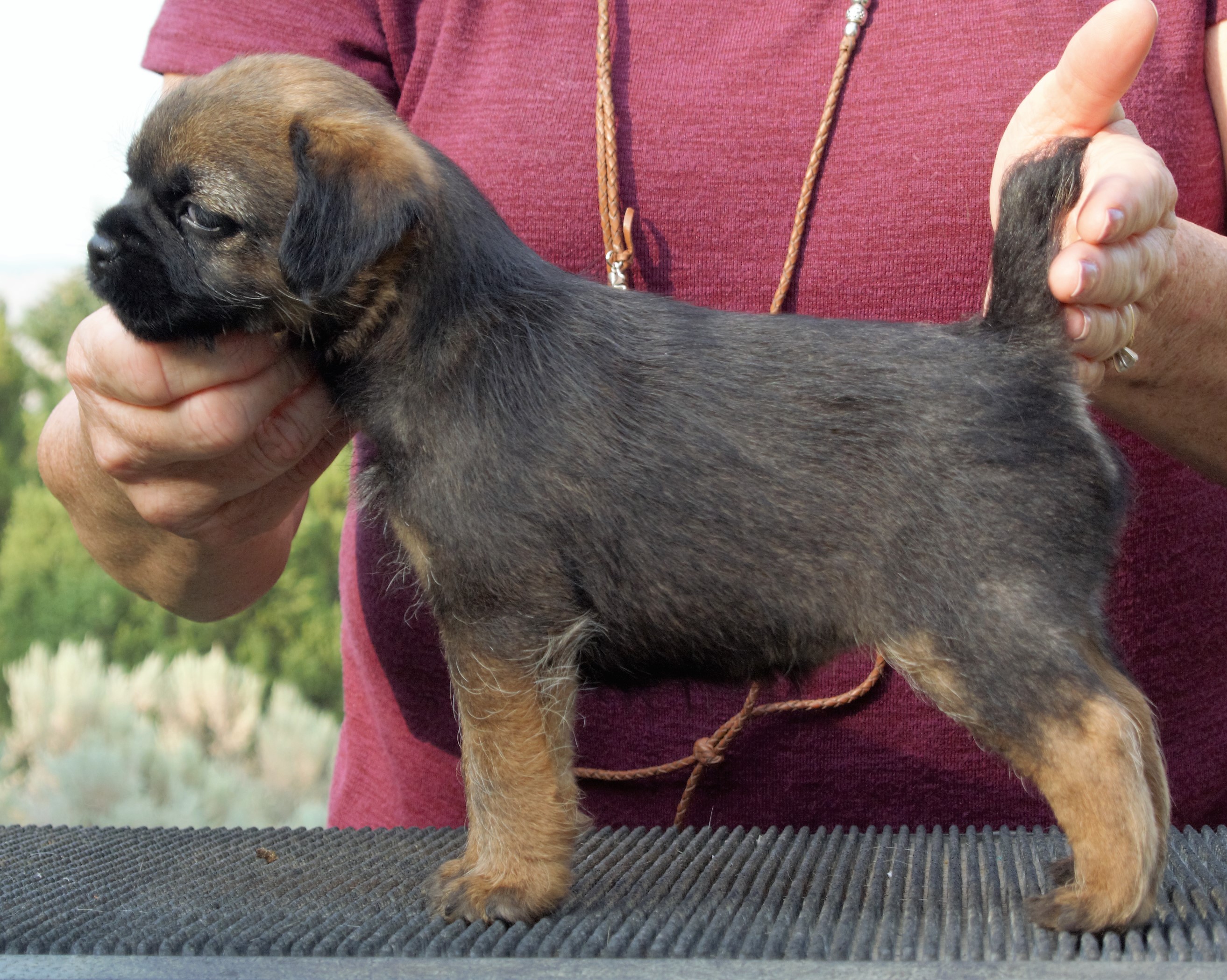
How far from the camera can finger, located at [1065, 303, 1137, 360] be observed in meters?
1.95

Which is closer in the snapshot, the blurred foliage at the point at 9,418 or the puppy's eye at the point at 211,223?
the puppy's eye at the point at 211,223

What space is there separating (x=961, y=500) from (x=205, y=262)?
4.62 ft

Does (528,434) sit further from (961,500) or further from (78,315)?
(78,315)

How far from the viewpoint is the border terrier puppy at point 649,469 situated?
1.84 metres

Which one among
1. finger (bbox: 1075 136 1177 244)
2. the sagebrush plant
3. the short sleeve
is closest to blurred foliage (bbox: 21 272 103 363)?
the sagebrush plant

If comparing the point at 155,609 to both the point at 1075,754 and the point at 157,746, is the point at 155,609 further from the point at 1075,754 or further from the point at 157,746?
the point at 1075,754

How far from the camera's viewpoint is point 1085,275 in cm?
189

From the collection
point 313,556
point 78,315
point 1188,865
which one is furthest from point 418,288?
point 78,315

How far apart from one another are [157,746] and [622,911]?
3671mm

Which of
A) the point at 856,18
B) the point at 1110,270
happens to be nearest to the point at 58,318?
the point at 856,18

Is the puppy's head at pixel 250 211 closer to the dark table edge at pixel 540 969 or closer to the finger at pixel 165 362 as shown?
the finger at pixel 165 362

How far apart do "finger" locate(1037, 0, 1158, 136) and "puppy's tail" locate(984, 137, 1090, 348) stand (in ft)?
0.56

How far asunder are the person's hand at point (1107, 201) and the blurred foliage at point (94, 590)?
173 inches

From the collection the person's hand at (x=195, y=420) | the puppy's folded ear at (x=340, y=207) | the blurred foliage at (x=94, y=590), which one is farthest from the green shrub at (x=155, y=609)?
the puppy's folded ear at (x=340, y=207)
